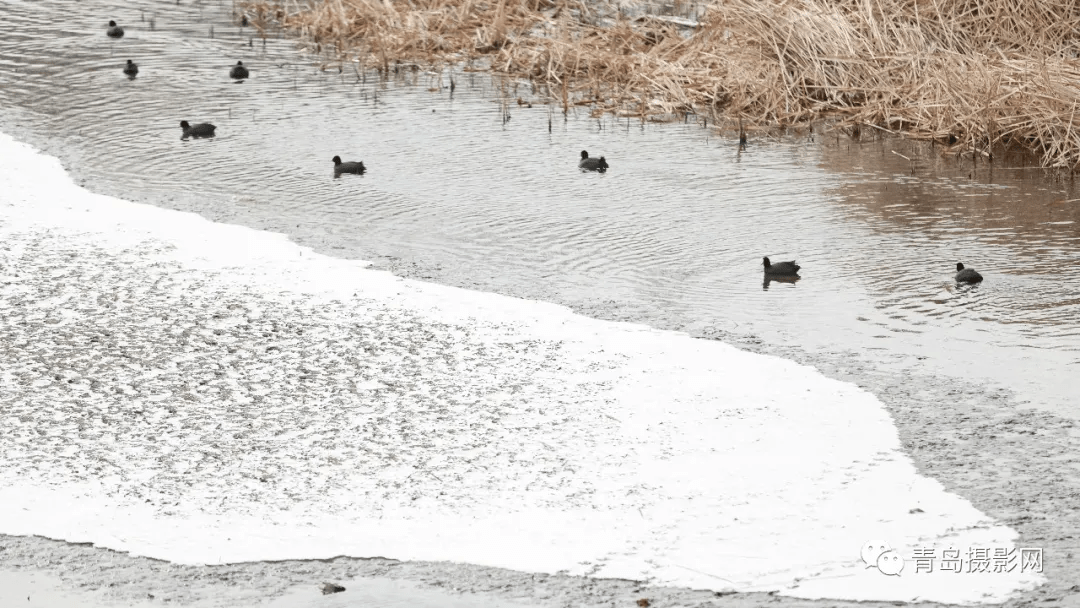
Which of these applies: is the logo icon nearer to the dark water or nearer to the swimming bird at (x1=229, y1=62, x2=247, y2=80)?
the dark water

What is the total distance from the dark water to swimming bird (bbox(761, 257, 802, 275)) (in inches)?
4.9

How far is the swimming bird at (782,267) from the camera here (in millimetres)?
8758

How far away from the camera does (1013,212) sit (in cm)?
1048

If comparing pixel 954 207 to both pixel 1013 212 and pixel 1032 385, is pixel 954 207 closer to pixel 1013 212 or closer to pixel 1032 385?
pixel 1013 212

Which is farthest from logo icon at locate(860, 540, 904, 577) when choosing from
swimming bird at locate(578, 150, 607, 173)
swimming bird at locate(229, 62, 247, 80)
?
swimming bird at locate(229, 62, 247, 80)

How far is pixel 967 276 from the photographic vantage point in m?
8.53

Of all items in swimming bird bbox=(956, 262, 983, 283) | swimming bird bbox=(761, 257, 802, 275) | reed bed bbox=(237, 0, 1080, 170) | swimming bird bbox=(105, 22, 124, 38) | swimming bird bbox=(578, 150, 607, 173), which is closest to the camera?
swimming bird bbox=(956, 262, 983, 283)

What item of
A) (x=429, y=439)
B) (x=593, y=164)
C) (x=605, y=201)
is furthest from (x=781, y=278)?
(x=429, y=439)

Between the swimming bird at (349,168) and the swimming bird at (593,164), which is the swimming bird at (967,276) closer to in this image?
the swimming bird at (593,164)

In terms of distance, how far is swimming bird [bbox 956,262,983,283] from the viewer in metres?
8.53

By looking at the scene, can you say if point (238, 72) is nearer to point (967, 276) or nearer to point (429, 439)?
point (967, 276)

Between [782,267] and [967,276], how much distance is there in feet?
3.78

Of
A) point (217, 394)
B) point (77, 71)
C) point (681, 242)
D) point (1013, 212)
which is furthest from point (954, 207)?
point (77, 71)

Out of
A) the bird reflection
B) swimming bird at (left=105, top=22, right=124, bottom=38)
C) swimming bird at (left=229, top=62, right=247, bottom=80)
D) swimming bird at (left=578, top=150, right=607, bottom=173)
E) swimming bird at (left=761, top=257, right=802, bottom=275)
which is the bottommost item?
the bird reflection
